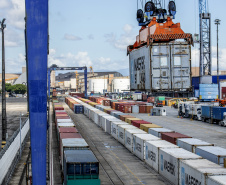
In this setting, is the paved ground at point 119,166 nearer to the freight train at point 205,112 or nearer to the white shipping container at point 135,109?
the freight train at point 205,112

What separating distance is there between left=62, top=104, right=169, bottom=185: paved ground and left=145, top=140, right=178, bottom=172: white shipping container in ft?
2.09

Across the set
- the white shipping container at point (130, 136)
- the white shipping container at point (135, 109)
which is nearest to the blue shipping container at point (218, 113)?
the white shipping container at point (130, 136)

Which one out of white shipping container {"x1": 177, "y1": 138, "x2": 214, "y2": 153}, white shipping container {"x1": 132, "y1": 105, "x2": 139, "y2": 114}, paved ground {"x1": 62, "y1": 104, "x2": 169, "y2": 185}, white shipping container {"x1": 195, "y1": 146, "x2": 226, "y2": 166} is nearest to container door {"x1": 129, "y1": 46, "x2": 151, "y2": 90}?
paved ground {"x1": 62, "y1": 104, "x2": 169, "y2": 185}

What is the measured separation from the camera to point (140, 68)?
45.5m

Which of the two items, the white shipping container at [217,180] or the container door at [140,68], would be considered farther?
the container door at [140,68]

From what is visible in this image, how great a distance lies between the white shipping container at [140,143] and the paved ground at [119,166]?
605mm

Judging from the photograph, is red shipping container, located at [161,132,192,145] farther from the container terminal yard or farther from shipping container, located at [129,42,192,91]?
shipping container, located at [129,42,192,91]

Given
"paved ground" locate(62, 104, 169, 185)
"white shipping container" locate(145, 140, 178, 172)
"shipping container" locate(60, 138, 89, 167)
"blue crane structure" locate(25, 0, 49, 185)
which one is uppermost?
"blue crane structure" locate(25, 0, 49, 185)

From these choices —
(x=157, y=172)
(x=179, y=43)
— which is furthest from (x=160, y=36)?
(x=157, y=172)

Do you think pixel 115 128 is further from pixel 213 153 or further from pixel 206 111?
pixel 206 111

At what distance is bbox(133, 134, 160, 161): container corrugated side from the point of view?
31.8 meters

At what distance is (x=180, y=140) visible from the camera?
31.0 metres

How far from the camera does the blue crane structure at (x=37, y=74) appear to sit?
1738 cm

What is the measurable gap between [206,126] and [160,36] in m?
25.6
